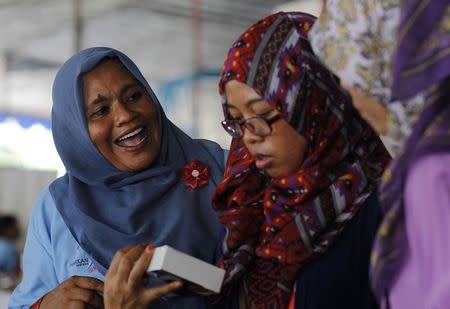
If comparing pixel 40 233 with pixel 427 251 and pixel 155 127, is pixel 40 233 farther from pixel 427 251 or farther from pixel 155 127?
pixel 427 251

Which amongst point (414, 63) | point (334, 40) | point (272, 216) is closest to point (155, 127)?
point (272, 216)

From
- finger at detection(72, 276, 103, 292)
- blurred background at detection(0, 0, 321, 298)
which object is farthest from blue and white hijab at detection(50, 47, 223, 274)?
blurred background at detection(0, 0, 321, 298)

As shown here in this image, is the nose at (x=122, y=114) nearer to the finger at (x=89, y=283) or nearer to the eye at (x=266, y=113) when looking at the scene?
the finger at (x=89, y=283)

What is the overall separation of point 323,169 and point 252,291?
283 mm

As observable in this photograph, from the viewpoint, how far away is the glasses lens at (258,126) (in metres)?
1.21

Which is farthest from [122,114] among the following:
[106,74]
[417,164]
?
[417,164]

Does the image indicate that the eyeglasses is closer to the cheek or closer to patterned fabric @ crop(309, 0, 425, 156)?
patterned fabric @ crop(309, 0, 425, 156)

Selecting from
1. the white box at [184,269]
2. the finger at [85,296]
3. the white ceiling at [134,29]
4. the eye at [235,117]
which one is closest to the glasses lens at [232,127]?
the eye at [235,117]

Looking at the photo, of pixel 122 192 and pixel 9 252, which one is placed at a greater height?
pixel 122 192

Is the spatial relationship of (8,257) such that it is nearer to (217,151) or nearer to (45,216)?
(45,216)

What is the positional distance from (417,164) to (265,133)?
15.7 inches

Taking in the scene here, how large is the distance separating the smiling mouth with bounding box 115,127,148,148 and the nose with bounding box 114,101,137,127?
3cm

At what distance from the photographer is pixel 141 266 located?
1.25 metres

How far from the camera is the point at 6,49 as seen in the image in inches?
370
